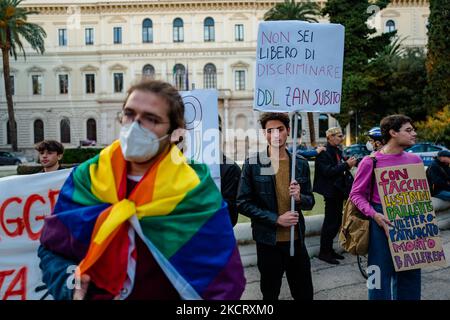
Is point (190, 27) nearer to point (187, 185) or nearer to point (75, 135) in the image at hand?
point (75, 135)

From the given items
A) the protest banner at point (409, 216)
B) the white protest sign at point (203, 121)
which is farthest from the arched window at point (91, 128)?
the protest banner at point (409, 216)

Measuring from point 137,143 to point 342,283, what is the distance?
11.5 feet

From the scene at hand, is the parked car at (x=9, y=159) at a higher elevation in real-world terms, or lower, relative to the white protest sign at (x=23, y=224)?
lower

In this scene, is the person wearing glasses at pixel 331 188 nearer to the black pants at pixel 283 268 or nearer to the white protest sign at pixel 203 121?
the white protest sign at pixel 203 121

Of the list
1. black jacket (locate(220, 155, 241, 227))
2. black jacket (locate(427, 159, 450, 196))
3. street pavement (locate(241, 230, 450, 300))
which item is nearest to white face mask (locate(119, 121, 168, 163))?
black jacket (locate(220, 155, 241, 227))

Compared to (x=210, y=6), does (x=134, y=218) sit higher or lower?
lower

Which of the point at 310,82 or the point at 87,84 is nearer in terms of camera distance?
the point at 310,82

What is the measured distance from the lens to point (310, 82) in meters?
3.73

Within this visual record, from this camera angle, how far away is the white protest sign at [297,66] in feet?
12.1

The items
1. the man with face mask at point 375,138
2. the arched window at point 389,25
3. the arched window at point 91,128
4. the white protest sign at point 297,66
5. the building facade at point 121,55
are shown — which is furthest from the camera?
the arched window at point 91,128

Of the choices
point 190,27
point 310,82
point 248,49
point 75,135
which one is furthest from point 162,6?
point 310,82

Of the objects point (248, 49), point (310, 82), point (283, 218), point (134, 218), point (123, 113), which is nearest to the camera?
point (134, 218)

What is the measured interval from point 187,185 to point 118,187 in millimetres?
269

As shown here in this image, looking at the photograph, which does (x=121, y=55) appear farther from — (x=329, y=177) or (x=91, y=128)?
(x=329, y=177)
